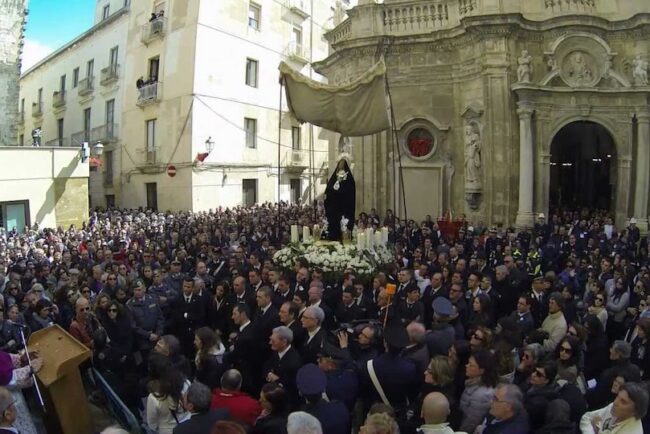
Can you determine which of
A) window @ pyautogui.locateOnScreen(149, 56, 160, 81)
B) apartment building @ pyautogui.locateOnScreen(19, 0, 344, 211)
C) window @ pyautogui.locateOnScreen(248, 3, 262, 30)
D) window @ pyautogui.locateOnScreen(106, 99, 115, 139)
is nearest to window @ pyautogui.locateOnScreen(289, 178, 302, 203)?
apartment building @ pyautogui.locateOnScreen(19, 0, 344, 211)

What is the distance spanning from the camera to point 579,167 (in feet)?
75.6

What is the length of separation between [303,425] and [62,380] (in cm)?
295

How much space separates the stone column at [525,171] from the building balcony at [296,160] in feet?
47.9

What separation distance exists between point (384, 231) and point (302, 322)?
638cm

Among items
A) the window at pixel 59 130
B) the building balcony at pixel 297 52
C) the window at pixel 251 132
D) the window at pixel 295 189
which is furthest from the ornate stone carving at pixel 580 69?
the window at pixel 59 130

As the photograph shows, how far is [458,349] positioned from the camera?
16.2ft

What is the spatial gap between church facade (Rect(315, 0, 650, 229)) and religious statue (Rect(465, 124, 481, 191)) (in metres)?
0.03

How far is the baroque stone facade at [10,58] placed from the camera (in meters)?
21.6

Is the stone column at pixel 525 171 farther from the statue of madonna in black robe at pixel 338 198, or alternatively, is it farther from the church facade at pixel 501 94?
the statue of madonna in black robe at pixel 338 198

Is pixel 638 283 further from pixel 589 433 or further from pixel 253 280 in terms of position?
pixel 253 280

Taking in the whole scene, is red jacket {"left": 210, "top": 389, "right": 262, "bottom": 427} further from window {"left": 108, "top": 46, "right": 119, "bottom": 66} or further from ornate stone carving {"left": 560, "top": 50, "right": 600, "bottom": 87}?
window {"left": 108, "top": 46, "right": 119, "bottom": 66}

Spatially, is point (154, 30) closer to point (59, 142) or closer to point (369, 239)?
point (59, 142)

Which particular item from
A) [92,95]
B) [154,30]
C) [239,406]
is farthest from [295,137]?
[239,406]

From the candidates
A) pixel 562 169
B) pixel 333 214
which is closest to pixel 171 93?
pixel 333 214
